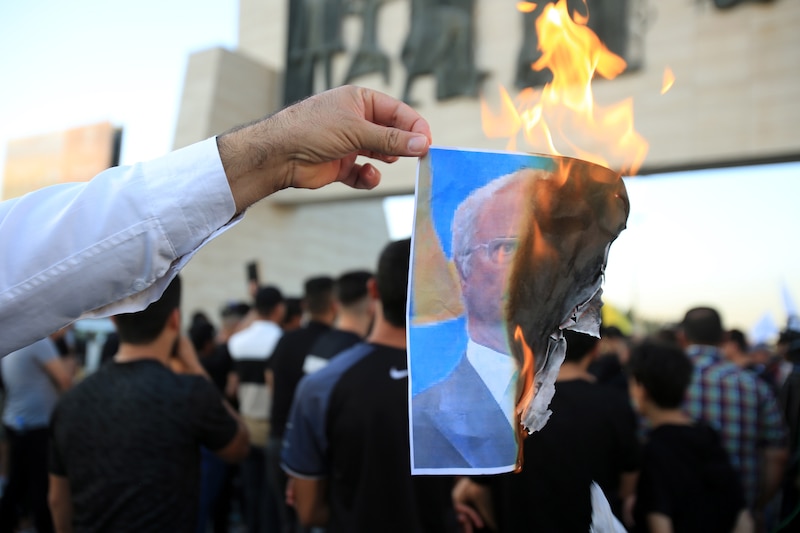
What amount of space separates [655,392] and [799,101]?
7.97m

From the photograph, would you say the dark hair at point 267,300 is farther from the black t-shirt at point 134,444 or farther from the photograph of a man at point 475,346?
the photograph of a man at point 475,346

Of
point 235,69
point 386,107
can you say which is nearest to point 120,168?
point 386,107

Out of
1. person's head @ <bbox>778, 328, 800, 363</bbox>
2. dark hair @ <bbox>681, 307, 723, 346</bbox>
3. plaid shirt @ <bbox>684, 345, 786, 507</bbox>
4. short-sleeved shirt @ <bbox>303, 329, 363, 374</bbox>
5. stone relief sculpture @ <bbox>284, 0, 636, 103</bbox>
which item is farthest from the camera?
stone relief sculpture @ <bbox>284, 0, 636, 103</bbox>

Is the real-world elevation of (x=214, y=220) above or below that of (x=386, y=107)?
below

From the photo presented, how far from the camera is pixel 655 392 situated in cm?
266

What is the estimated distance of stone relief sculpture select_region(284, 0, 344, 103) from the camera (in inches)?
516

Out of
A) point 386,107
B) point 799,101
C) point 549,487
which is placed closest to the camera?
point 386,107

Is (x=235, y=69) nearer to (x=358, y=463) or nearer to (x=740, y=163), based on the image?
(x=740, y=163)

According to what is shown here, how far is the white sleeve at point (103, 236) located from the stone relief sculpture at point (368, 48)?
11.9 meters

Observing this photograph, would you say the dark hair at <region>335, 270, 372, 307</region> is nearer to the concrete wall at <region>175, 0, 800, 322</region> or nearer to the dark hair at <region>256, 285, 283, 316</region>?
the dark hair at <region>256, 285, 283, 316</region>

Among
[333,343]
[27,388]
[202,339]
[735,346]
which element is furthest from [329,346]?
[735,346]

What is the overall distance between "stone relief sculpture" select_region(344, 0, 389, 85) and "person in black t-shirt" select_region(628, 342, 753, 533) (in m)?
10.8

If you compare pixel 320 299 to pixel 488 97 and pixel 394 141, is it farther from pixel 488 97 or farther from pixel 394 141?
A: pixel 488 97

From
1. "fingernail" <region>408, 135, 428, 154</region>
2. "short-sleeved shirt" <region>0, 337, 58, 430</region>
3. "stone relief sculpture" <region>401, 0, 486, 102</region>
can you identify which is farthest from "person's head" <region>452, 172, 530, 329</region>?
"stone relief sculpture" <region>401, 0, 486, 102</region>
